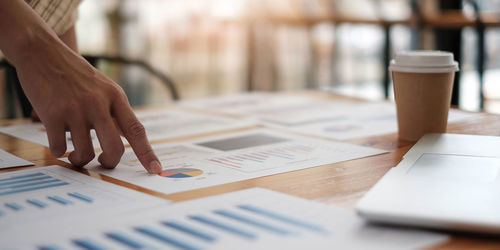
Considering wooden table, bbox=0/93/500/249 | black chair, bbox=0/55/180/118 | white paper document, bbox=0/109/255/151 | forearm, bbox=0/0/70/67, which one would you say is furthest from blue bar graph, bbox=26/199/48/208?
black chair, bbox=0/55/180/118

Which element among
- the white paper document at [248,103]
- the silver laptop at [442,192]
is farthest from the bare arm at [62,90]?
the white paper document at [248,103]

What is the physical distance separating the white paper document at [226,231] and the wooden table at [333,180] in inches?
1.4

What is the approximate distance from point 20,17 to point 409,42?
3200 mm

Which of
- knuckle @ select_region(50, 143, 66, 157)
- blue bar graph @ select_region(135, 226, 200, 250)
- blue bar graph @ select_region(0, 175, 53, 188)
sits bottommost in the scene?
blue bar graph @ select_region(0, 175, 53, 188)

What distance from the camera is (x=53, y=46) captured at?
0.81m

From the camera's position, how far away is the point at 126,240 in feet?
1.79

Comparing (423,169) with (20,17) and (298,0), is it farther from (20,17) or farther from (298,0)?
(298,0)

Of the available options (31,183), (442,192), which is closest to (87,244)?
(31,183)

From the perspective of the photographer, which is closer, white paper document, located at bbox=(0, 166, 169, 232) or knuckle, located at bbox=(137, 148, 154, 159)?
white paper document, located at bbox=(0, 166, 169, 232)

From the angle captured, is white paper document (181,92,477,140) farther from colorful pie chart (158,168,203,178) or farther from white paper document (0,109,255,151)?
colorful pie chart (158,168,203,178)

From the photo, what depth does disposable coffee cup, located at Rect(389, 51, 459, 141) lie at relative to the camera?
1.02 meters

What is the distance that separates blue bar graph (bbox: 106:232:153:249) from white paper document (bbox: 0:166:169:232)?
7cm

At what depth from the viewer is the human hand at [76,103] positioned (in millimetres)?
785

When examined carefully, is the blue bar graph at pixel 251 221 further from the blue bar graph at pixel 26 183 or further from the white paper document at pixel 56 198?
the blue bar graph at pixel 26 183
